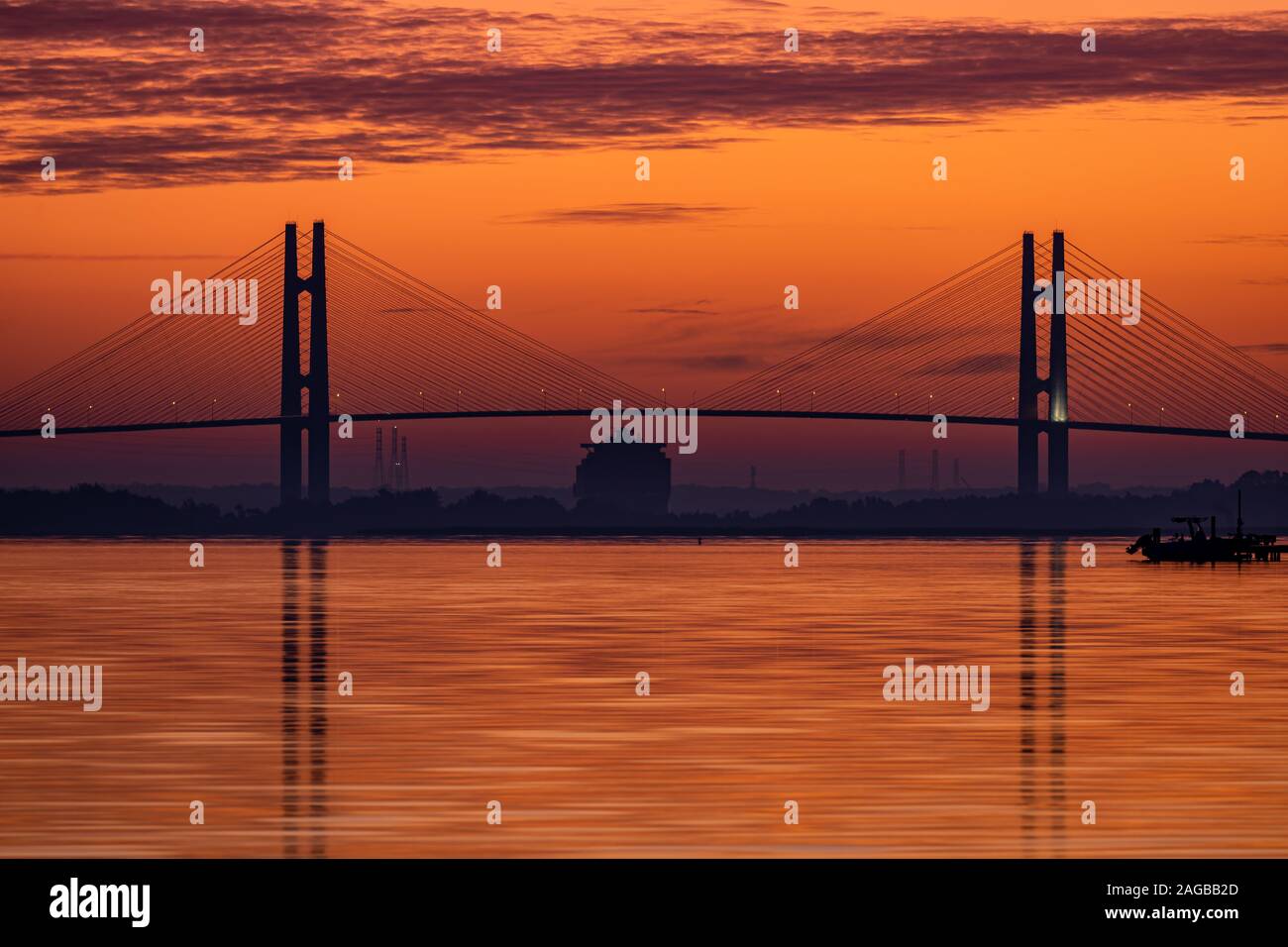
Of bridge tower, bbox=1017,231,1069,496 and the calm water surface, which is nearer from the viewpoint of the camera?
the calm water surface

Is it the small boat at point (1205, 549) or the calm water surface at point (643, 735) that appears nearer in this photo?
the calm water surface at point (643, 735)

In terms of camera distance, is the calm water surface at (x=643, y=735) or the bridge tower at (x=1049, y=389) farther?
the bridge tower at (x=1049, y=389)

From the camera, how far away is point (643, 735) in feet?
69.7

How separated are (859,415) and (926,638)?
197 ft

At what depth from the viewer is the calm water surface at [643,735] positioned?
14844mm

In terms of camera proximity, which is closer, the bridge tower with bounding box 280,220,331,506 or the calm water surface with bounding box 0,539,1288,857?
the calm water surface with bounding box 0,539,1288,857

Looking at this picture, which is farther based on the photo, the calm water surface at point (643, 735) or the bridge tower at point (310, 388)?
the bridge tower at point (310, 388)

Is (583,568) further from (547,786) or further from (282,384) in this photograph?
(547,786)

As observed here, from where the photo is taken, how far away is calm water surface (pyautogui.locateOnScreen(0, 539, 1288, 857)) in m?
14.8

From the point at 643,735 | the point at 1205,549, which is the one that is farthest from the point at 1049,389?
the point at 643,735

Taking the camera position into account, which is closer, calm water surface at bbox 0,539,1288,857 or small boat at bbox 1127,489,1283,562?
calm water surface at bbox 0,539,1288,857

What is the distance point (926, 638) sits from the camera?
3731 cm
